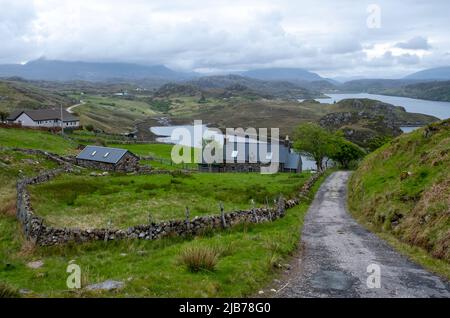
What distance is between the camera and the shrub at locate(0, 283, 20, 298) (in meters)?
12.4

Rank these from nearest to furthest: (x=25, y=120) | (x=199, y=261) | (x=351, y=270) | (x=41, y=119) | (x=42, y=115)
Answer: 1. (x=199, y=261)
2. (x=351, y=270)
3. (x=25, y=120)
4. (x=41, y=119)
5. (x=42, y=115)

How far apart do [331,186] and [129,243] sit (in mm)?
41071

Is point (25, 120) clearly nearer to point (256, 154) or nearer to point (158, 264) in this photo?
point (256, 154)

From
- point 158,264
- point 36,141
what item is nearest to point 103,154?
point 36,141

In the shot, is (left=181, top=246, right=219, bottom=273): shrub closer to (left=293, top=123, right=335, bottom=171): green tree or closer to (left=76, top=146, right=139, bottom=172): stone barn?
(left=76, top=146, right=139, bottom=172): stone barn

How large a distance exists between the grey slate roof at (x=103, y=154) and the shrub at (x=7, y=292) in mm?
52060

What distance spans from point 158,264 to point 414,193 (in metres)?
19.2

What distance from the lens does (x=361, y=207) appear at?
3706cm

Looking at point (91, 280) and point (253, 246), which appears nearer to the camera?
point (91, 280)

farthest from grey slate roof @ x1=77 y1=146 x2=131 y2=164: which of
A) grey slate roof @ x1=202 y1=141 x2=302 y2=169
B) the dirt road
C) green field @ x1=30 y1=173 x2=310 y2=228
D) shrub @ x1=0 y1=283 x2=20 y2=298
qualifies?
shrub @ x1=0 y1=283 x2=20 y2=298

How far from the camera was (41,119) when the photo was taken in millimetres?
119938
